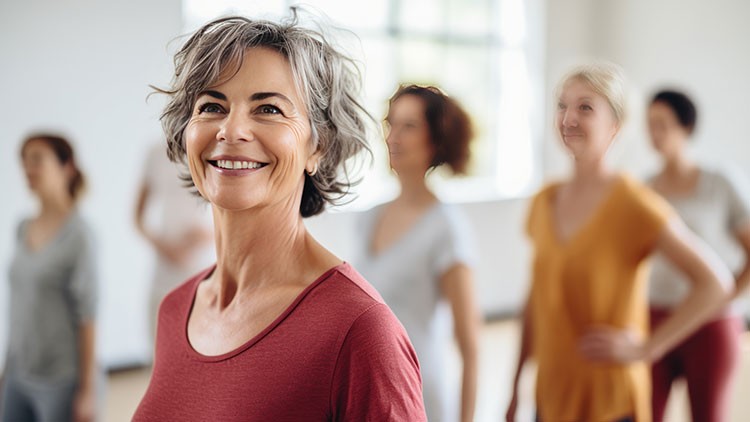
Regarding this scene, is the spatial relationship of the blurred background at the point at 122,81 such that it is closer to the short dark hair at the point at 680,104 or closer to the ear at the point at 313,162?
the short dark hair at the point at 680,104

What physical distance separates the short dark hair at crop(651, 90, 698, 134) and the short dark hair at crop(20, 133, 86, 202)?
4.69 feet

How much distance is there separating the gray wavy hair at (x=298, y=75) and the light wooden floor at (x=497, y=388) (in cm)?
50

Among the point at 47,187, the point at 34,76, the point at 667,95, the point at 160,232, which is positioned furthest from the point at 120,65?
the point at 667,95

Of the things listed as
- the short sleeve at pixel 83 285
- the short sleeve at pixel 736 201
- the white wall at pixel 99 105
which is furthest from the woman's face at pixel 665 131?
the white wall at pixel 99 105

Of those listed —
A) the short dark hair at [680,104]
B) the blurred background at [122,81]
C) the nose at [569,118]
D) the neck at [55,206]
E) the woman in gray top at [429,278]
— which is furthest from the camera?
the blurred background at [122,81]

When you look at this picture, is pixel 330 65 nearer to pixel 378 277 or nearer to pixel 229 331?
pixel 229 331

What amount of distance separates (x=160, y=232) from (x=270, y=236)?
6.53ft

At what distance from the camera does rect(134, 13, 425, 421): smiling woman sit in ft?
2.49

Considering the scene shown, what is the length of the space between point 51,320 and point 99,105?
81.7 inches

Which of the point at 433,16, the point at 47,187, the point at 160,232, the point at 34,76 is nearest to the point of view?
the point at 47,187

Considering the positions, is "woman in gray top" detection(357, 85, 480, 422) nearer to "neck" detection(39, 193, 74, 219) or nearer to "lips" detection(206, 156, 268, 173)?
"lips" detection(206, 156, 268, 173)

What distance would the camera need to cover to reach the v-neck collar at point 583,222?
42.9 inches

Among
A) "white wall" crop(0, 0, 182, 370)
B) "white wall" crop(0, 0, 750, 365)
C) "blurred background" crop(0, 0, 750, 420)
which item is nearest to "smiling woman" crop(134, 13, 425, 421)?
"blurred background" crop(0, 0, 750, 420)

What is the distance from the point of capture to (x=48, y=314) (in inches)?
82.8
